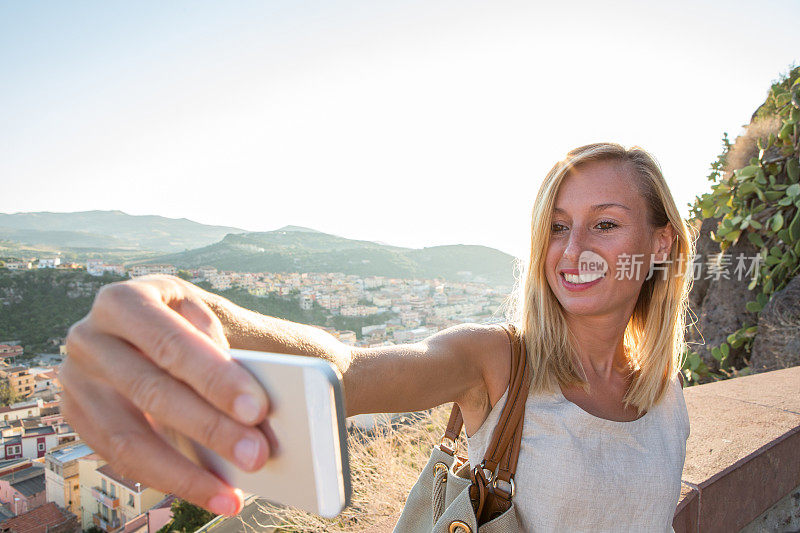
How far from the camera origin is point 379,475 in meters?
3.47

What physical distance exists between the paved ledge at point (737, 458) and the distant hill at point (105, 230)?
27706 mm

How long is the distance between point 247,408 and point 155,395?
0.10 metres

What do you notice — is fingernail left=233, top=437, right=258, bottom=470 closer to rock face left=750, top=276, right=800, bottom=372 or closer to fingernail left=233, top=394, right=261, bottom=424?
fingernail left=233, top=394, right=261, bottom=424

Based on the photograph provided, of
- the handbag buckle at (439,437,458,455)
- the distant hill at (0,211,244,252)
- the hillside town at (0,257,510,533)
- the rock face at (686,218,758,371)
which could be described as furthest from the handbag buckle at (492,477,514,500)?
the distant hill at (0,211,244,252)

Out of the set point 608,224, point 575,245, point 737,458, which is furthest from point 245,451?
point 737,458

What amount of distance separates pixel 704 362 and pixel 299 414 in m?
6.82

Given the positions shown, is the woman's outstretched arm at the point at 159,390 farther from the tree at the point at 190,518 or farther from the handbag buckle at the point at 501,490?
the tree at the point at 190,518

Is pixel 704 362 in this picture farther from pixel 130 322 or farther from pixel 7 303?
pixel 7 303

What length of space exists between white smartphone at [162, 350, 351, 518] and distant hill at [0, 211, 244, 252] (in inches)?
1134

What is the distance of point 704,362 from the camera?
595cm

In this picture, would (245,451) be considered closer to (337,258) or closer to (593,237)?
(593,237)

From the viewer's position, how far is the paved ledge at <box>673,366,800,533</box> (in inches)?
81.3

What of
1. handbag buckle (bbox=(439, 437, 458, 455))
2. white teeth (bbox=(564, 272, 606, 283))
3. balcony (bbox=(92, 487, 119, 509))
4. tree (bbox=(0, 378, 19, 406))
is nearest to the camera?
handbag buckle (bbox=(439, 437, 458, 455))

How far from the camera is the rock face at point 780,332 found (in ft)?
15.2
